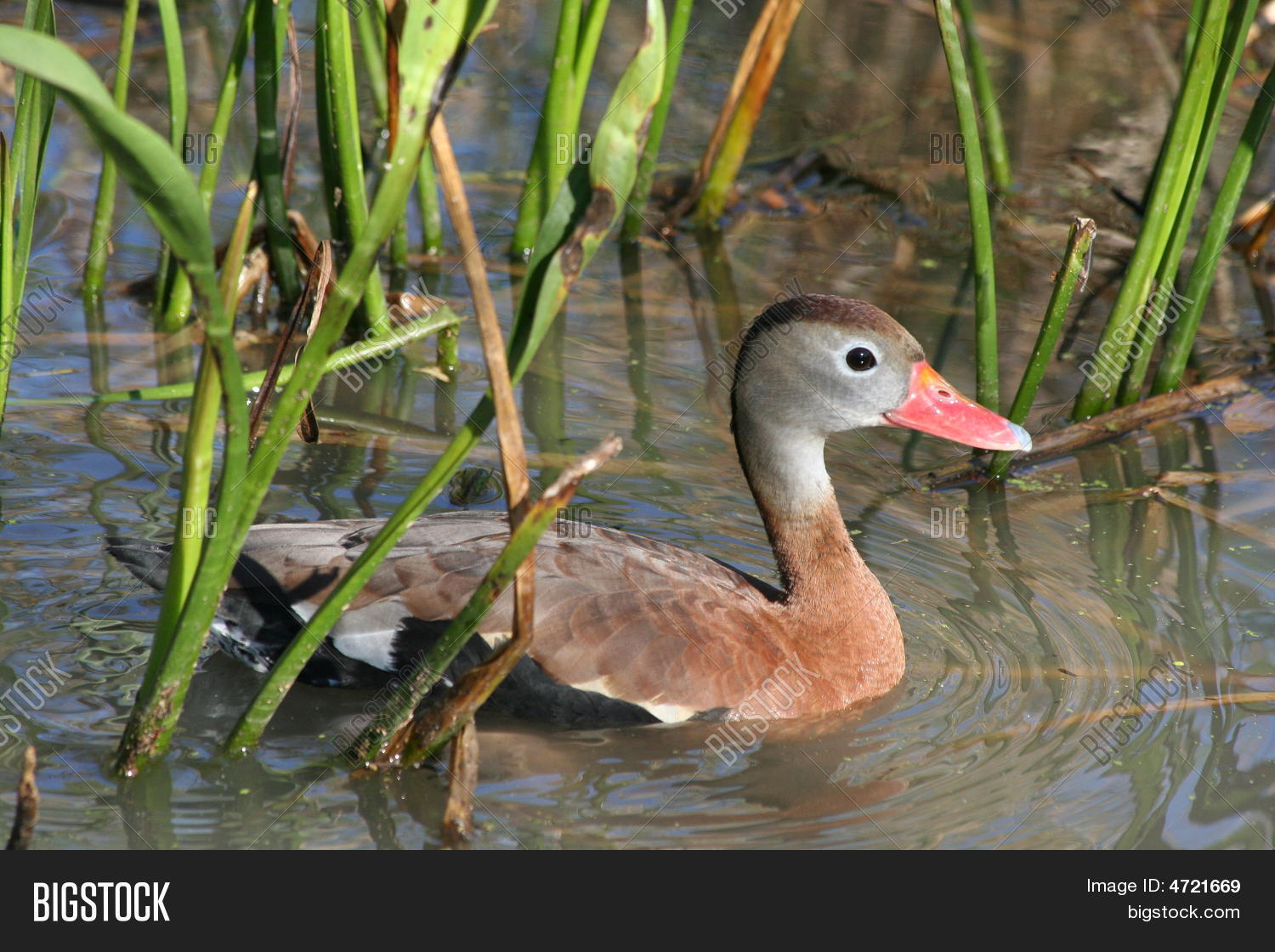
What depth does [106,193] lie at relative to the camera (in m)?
5.67

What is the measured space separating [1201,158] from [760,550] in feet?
6.76

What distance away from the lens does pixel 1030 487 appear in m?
5.50

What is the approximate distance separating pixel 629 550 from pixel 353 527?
2.65ft

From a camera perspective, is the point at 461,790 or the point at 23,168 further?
the point at 23,168

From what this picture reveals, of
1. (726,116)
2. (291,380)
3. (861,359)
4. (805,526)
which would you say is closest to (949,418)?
(861,359)

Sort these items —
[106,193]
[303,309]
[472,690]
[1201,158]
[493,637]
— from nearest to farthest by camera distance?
[472,690] → [303,309] → [493,637] → [1201,158] → [106,193]

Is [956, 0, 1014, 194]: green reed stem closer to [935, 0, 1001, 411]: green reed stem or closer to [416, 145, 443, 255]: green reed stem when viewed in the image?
[935, 0, 1001, 411]: green reed stem

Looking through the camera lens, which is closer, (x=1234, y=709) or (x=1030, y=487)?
(x=1234, y=709)

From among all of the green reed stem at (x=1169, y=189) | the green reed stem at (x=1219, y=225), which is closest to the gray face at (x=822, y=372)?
the green reed stem at (x=1169, y=189)

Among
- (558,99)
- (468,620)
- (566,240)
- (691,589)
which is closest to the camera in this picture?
(566,240)

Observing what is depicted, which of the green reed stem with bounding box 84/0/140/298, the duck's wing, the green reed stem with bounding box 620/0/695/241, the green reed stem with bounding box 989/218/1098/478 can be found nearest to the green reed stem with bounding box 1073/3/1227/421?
the green reed stem with bounding box 989/218/1098/478

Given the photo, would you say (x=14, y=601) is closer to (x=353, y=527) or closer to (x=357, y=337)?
(x=353, y=527)

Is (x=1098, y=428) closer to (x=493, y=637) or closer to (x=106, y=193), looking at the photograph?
(x=493, y=637)

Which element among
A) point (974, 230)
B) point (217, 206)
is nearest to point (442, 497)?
point (974, 230)
